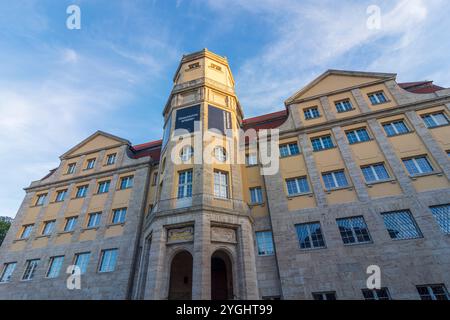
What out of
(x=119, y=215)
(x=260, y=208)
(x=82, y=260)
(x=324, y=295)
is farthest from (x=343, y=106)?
(x=82, y=260)

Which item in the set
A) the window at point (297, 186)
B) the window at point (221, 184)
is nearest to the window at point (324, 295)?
the window at point (297, 186)

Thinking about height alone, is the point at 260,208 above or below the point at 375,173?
below

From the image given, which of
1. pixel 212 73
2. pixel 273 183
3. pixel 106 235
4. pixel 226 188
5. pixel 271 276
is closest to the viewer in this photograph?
pixel 271 276

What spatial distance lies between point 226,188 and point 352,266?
940 cm

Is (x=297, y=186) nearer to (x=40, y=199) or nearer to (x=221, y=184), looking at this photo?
(x=221, y=184)

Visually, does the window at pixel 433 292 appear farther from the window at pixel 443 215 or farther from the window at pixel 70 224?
the window at pixel 70 224

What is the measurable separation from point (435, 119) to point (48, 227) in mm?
36237

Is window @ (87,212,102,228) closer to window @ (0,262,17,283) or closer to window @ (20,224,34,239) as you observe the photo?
window @ (20,224,34,239)

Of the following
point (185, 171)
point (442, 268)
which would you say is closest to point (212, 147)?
point (185, 171)

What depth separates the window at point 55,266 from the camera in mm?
19516

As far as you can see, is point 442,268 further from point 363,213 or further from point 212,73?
point 212,73

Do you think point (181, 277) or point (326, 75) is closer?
point (181, 277)

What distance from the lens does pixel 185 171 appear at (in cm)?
1759

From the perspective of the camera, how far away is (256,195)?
18.7 meters
